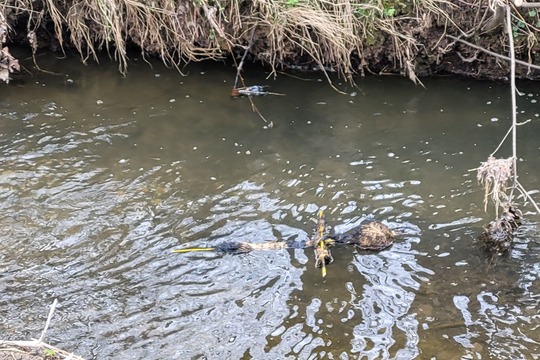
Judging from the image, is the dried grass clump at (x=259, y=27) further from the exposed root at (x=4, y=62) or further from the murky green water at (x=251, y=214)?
the exposed root at (x=4, y=62)

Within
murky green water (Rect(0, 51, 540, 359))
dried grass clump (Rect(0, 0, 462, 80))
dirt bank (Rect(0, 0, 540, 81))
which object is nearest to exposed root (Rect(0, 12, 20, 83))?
dirt bank (Rect(0, 0, 540, 81))

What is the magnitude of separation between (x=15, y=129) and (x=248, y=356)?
3.52 m

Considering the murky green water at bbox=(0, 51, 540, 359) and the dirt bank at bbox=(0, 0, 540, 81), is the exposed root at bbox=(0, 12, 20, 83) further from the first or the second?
the murky green water at bbox=(0, 51, 540, 359)

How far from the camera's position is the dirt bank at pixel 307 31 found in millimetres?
5832

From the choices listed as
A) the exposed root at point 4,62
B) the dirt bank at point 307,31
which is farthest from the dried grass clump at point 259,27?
the exposed root at point 4,62

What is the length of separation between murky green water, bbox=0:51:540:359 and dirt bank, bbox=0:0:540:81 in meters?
0.26

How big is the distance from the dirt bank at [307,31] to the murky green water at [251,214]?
0.86 ft

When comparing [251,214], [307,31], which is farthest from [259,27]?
[251,214]

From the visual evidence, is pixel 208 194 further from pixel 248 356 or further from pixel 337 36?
pixel 337 36

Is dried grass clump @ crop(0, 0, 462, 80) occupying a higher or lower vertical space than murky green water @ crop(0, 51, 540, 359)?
higher

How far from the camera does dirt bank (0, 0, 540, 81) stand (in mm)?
5832

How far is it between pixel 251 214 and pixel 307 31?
2407mm

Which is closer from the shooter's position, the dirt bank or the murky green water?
the murky green water

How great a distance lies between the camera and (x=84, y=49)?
6926mm
